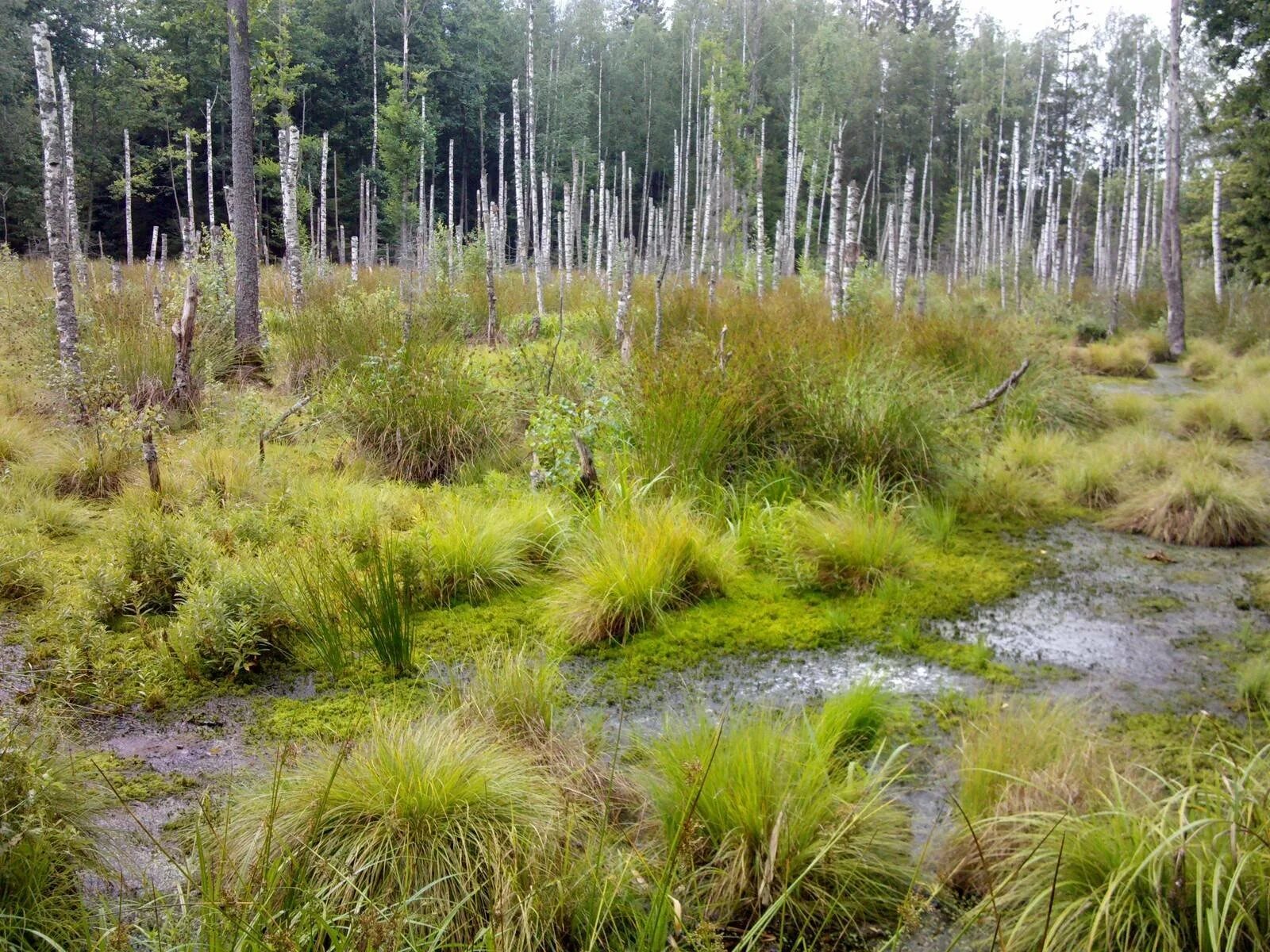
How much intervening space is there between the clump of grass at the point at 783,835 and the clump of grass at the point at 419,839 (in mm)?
407

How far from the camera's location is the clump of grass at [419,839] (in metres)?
2.27

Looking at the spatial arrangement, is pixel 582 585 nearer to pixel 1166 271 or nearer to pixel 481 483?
pixel 481 483

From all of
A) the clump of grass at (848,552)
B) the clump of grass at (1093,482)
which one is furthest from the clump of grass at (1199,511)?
the clump of grass at (848,552)

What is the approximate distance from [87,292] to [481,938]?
36.3 feet

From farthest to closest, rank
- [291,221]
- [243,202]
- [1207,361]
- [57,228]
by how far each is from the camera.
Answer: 1. [1207,361]
2. [291,221]
3. [243,202]
4. [57,228]

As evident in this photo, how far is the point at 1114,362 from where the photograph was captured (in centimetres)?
1454

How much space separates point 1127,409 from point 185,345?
9.84 m

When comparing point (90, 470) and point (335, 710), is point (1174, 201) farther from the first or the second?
point (335, 710)

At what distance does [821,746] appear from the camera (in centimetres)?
312

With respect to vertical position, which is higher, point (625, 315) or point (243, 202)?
point (243, 202)

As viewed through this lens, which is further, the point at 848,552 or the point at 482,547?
the point at 848,552

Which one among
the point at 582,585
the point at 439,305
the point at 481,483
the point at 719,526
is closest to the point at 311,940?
the point at 582,585

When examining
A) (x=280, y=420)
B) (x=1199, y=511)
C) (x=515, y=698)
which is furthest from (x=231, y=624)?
(x=1199, y=511)

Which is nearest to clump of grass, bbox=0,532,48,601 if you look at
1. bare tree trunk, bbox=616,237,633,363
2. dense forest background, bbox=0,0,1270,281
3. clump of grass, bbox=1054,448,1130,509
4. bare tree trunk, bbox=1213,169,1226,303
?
bare tree trunk, bbox=616,237,633,363
